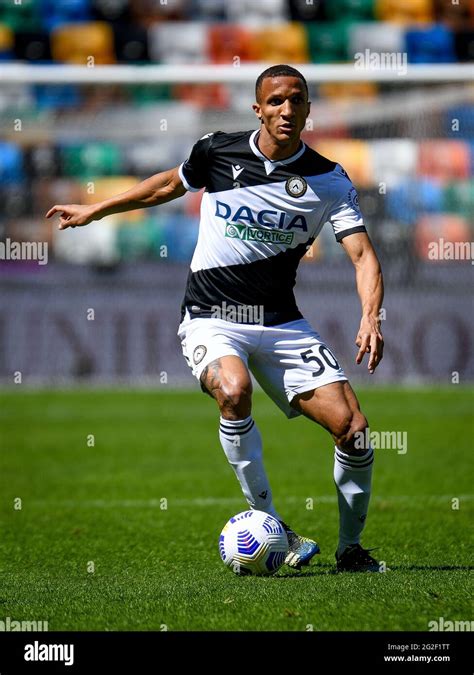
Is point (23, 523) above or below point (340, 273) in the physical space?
below

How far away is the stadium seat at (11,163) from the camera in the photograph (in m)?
17.8

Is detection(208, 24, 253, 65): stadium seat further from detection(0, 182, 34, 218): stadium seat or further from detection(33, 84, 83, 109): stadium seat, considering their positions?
detection(0, 182, 34, 218): stadium seat

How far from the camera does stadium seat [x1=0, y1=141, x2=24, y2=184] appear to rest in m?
17.8

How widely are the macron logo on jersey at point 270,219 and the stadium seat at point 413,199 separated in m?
11.3

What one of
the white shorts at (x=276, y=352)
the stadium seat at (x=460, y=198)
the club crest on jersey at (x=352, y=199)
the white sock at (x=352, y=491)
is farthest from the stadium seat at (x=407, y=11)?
the white sock at (x=352, y=491)

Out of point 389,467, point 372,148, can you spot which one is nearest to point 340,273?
point 372,148

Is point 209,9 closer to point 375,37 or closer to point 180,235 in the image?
point 375,37

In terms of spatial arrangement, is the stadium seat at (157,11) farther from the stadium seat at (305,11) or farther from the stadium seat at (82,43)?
the stadium seat at (305,11)

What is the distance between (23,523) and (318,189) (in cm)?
354

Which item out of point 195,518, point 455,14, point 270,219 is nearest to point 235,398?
point 270,219

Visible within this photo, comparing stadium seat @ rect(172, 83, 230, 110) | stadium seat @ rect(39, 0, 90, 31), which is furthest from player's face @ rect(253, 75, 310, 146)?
stadium seat @ rect(39, 0, 90, 31)

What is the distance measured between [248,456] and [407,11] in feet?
61.1
